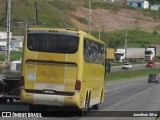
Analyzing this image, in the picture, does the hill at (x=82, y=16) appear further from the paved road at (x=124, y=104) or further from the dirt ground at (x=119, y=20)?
the paved road at (x=124, y=104)

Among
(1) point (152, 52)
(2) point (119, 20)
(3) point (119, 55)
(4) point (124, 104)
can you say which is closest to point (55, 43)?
(4) point (124, 104)

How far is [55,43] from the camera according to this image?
70.9 ft

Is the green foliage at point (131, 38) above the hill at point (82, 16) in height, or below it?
below

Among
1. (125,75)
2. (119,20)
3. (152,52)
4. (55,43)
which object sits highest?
(119,20)

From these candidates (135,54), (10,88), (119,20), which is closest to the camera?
(10,88)

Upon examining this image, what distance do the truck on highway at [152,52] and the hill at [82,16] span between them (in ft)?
45.5

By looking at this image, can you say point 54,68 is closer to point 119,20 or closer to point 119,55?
point 119,55

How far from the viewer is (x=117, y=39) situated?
14338 centimetres

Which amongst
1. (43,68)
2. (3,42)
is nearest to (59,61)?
(43,68)

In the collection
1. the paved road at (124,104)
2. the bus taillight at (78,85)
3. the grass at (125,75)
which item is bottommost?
the grass at (125,75)

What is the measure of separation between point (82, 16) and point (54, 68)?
159823 millimetres

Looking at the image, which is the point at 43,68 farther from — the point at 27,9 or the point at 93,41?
the point at 27,9

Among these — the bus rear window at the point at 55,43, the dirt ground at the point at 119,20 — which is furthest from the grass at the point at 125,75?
the dirt ground at the point at 119,20

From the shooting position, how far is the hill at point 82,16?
483ft
